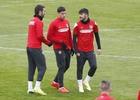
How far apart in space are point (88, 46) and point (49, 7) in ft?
89.6

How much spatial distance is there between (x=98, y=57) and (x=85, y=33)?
6.08m

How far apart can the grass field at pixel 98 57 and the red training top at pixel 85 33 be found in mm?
1318

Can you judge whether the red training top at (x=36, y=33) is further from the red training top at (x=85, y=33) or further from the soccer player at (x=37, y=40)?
the red training top at (x=85, y=33)

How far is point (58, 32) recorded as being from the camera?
45.1ft

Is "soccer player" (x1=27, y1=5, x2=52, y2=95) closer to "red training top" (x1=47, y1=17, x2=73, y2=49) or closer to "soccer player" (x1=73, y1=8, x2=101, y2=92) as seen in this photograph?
"red training top" (x1=47, y1=17, x2=73, y2=49)

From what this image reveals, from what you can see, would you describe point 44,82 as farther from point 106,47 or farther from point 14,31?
point 14,31

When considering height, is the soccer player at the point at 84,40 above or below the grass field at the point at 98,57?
above

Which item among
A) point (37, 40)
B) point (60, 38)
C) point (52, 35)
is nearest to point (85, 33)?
point (60, 38)

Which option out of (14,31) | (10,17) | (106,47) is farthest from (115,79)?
(10,17)

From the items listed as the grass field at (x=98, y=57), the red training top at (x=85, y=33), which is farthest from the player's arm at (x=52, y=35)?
the grass field at (x=98, y=57)

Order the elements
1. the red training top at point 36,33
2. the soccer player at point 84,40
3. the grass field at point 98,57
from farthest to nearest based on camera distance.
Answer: the grass field at point 98,57, the soccer player at point 84,40, the red training top at point 36,33

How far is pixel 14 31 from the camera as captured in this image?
27.6 metres

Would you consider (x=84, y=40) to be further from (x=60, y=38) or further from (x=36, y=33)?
(x=36, y=33)

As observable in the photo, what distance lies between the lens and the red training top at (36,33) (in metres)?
13.1
